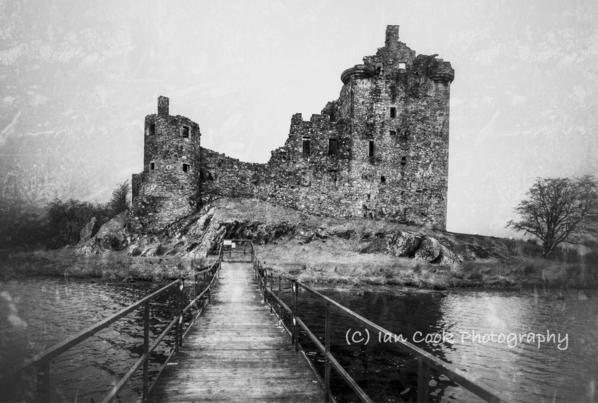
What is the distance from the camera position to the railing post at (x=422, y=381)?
129 inches

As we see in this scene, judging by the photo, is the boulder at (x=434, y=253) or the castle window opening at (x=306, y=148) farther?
the castle window opening at (x=306, y=148)

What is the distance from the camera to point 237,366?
7.57 meters

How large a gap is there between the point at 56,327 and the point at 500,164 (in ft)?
605

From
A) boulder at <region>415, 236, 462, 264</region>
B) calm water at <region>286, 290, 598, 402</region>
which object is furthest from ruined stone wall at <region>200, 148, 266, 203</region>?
calm water at <region>286, 290, 598, 402</region>

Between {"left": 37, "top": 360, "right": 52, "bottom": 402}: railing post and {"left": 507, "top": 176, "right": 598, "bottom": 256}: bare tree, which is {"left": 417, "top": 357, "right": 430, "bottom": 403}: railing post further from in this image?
{"left": 507, "top": 176, "right": 598, "bottom": 256}: bare tree

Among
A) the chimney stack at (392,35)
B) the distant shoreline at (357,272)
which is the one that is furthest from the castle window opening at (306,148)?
the chimney stack at (392,35)

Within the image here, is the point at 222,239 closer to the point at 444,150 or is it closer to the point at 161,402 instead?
the point at 444,150

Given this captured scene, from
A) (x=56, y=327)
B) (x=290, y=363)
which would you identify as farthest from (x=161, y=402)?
(x=56, y=327)

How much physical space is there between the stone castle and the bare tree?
1328 centimetres

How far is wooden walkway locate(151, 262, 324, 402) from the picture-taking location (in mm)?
6215

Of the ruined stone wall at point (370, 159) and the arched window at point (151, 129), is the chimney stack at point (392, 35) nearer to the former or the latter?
the ruined stone wall at point (370, 159)

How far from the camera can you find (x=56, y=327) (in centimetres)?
1794

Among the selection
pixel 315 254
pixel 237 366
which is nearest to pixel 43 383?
pixel 237 366

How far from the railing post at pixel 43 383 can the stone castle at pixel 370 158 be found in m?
37.6
